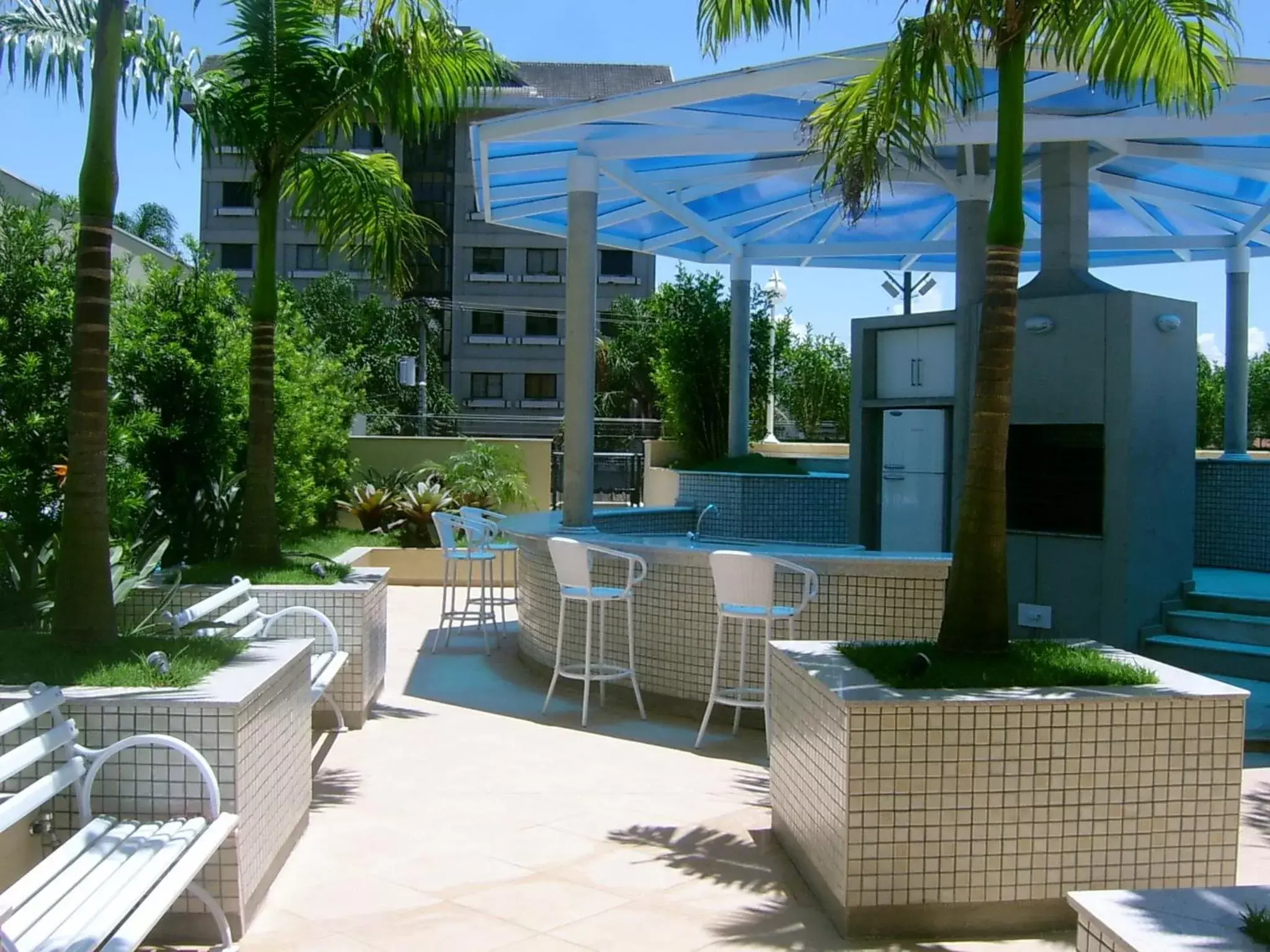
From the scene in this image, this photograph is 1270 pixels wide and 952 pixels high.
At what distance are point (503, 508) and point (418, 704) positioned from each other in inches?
336

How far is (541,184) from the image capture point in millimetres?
11562

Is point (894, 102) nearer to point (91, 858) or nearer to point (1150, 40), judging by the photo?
point (1150, 40)

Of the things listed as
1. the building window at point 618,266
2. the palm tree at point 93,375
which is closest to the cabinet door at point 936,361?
the palm tree at point 93,375

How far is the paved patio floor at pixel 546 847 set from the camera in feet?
13.5

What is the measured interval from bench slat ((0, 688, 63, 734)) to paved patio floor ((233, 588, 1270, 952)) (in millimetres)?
1007

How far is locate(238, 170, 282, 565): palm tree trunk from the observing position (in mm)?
7656

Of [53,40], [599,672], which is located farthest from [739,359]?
[53,40]

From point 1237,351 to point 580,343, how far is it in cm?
883

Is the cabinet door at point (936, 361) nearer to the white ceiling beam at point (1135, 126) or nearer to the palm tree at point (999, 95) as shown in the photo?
the white ceiling beam at point (1135, 126)

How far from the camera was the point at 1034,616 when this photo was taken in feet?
26.9

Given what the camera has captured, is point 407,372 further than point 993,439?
Yes

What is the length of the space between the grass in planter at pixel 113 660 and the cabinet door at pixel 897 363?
667 cm

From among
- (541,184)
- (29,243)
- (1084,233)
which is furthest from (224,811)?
(541,184)

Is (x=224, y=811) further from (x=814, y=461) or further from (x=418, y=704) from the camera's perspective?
(x=814, y=461)
